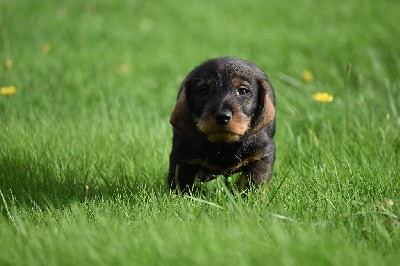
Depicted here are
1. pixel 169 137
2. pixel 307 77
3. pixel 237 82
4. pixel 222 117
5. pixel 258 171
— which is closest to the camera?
pixel 222 117

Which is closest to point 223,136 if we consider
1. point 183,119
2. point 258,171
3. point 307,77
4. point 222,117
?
point 222,117

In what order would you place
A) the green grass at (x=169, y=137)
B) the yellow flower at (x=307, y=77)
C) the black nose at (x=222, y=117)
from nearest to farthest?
the green grass at (x=169, y=137) → the black nose at (x=222, y=117) → the yellow flower at (x=307, y=77)

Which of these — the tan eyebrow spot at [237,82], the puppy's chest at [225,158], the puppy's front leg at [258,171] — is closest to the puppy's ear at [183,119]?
the puppy's chest at [225,158]

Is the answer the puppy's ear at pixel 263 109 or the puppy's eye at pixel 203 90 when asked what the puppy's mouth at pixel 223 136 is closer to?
the puppy's ear at pixel 263 109

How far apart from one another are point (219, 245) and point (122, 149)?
1786 mm

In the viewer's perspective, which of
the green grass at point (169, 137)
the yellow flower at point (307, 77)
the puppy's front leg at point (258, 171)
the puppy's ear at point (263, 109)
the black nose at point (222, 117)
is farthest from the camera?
the yellow flower at point (307, 77)

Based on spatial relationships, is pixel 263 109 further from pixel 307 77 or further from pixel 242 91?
pixel 307 77

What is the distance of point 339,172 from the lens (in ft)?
10.8

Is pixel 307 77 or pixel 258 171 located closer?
pixel 258 171

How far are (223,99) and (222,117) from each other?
0.19 metres

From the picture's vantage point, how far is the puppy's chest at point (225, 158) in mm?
3117

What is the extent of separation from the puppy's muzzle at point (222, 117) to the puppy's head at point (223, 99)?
41mm

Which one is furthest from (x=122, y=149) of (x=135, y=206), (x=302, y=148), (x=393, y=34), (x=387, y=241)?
(x=393, y=34)

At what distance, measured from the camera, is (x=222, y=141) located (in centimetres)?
297
